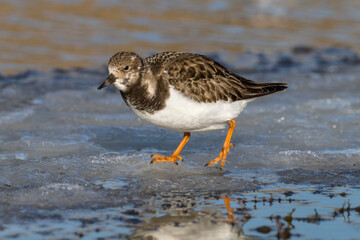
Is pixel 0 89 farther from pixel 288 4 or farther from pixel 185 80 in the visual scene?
pixel 288 4

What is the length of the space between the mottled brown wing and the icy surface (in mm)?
786

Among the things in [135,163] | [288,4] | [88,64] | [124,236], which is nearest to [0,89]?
[88,64]

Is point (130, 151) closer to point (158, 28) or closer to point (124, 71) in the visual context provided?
point (124, 71)

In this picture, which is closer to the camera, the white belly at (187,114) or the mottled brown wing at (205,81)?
the white belly at (187,114)

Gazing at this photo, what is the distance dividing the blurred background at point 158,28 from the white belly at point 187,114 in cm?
618

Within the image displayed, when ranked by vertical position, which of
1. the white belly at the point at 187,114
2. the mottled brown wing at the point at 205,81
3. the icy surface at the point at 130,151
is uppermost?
the mottled brown wing at the point at 205,81

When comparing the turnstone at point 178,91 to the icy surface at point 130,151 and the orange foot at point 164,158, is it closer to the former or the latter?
the orange foot at point 164,158

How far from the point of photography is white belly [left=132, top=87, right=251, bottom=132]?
646cm

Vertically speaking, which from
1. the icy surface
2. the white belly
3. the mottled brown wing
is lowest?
the icy surface

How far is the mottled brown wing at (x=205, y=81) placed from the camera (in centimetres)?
661

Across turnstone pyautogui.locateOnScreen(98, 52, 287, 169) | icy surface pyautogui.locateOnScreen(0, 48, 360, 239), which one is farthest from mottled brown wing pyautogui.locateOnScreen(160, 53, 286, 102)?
icy surface pyautogui.locateOnScreen(0, 48, 360, 239)

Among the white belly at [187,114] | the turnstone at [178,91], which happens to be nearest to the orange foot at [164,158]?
the turnstone at [178,91]

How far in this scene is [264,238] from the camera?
189 inches

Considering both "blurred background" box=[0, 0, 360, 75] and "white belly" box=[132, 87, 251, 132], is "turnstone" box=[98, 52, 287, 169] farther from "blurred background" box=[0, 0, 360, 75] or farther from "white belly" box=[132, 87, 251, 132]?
"blurred background" box=[0, 0, 360, 75]
